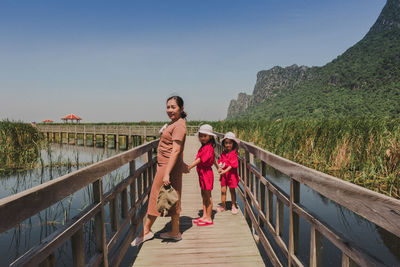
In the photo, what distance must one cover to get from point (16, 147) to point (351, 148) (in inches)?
512

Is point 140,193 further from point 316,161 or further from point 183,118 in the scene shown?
point 316,161

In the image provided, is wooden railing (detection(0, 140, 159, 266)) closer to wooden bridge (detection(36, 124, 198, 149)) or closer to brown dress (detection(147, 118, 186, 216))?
brown dress (detection(147, 118, 186, 216))

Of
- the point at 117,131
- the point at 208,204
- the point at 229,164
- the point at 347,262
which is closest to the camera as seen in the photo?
the point at 347,262

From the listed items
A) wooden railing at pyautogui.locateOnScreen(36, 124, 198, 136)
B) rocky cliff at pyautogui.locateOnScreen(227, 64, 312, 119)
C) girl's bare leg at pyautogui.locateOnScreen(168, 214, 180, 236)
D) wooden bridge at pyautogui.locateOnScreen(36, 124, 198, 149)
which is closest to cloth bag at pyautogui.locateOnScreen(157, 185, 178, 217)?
girl's bare leg at pyautogui.locateOnScreen(168, 214, 180, 236)

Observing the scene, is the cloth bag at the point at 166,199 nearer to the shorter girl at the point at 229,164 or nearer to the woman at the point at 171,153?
the woman at the point at 171,153

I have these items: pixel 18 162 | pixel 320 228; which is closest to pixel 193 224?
pixel 320 228

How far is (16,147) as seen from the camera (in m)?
11.5

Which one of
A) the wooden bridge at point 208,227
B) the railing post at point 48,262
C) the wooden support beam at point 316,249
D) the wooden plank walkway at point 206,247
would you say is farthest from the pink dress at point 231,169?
the railing post at point 48,262

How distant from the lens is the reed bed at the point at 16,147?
1052 centimetres

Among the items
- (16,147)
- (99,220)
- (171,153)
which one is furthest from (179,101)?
(16,147)

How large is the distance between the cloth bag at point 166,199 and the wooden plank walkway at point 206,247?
0.51 metres

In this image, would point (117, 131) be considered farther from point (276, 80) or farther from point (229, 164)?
point (276, 80)

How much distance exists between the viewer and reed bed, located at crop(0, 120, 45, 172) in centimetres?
1052

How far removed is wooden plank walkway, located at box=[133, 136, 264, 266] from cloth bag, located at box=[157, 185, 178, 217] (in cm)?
51
